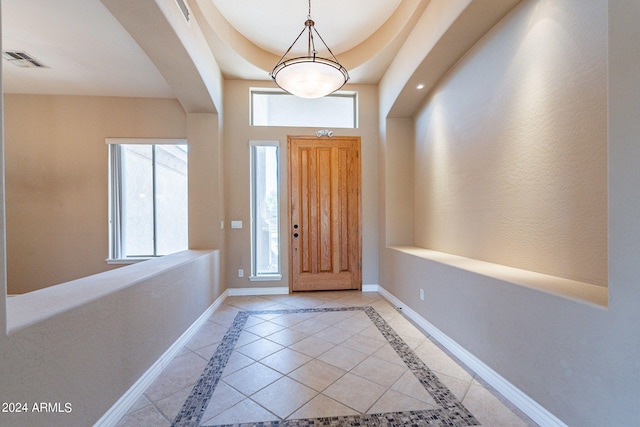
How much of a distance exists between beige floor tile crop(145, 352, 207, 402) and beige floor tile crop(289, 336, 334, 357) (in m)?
0.87

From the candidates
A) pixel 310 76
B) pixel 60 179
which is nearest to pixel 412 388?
pixel 310 76

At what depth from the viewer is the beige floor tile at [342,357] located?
243cm

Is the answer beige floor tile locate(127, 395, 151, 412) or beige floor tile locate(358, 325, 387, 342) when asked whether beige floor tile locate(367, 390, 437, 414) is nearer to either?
beige floor tile locate(358, 325, 387, 342)

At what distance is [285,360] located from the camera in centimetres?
250

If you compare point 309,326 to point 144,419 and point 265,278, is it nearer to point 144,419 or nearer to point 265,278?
point 265,278

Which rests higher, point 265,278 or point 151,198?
point 151,198

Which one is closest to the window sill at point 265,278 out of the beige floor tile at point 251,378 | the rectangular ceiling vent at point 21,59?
the beige floor tile at point 251,378

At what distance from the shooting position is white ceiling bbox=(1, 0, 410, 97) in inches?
104

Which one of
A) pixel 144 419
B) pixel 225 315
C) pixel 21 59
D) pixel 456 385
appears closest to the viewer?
pixel 144 419

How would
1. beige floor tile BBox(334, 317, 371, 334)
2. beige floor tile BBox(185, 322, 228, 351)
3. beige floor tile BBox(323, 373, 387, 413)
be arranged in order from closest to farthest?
beige floor tile BBox(323, 373, 387, 413), beige floor tile BBox(185, 322, 228, 351), beige floor tile BBox(334, 317, 371, 334)

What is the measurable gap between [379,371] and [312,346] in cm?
73

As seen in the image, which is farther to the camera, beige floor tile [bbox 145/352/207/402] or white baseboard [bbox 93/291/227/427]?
beige floor tile [bbox 145/352/207/402]

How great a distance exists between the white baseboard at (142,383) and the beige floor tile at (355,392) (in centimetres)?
135

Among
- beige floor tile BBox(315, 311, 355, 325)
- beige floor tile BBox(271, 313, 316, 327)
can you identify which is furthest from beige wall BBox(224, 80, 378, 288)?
beige floor tile BBox(315, 311, 355, 325)
